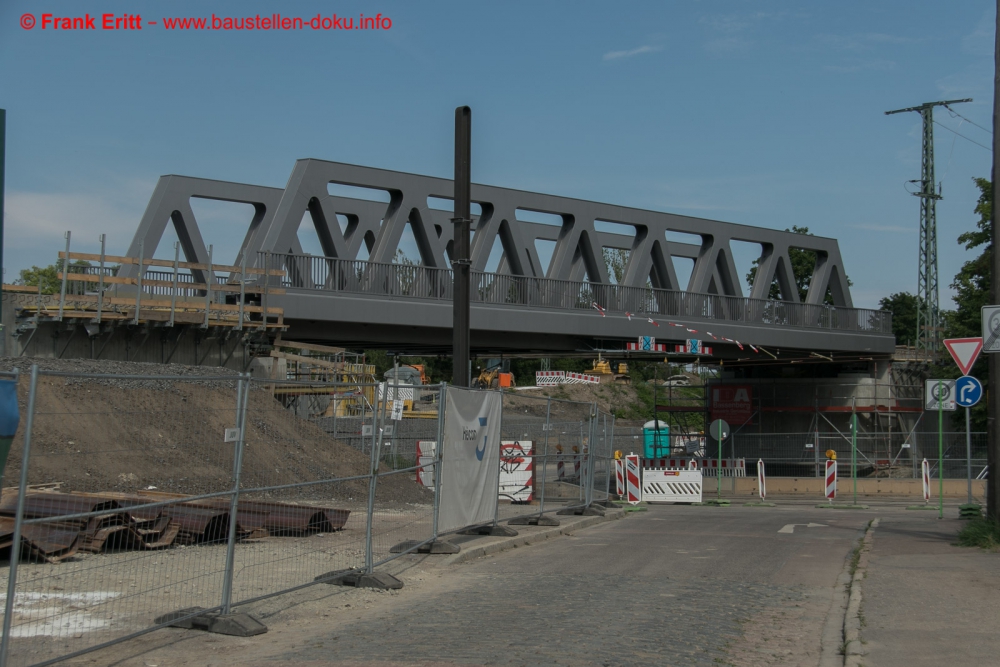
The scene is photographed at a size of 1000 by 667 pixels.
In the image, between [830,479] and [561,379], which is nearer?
[830,479]

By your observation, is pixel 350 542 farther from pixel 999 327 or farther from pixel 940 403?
pixel 940 403

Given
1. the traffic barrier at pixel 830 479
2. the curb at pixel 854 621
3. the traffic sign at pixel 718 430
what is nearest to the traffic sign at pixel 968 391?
the curb at pixel 854 621

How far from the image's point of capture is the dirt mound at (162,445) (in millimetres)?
7938

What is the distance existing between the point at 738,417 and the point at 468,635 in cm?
3963

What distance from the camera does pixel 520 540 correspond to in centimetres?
1439

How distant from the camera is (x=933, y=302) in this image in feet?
173

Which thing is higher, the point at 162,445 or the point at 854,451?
the point at 854,451

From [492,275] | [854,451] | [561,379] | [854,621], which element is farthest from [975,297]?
[561,379]

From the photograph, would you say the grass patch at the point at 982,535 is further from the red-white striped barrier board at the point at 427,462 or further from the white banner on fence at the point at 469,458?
the red-white striped barrier board at the point at 427,462

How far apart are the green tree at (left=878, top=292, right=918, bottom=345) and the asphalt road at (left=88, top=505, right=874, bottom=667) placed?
8338cm

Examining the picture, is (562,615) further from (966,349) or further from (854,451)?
(854,451)

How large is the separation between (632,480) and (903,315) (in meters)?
77.5

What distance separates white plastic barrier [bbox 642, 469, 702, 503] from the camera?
2752cm

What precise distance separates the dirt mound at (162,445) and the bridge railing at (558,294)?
27.1 feet
